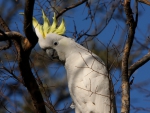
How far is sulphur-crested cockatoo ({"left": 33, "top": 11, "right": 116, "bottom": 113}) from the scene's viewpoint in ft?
9.56

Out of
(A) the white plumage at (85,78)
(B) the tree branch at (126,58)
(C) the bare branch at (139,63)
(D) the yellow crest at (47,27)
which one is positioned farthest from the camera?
(D) the yellow crest at (47,27)

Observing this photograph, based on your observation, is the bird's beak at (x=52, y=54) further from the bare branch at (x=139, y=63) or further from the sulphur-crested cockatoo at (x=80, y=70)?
the bare branch at (x=139, y=63)

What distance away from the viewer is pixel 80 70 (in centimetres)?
302

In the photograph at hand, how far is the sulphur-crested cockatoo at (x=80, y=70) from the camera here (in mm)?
2915

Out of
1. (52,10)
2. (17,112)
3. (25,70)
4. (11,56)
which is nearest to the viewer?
(25,70)

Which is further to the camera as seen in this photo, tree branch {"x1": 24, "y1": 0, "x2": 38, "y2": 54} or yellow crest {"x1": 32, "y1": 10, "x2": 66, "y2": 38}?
yellow crest {"x1": 32, "y1": 10, "x2": 66, "y2": 38}

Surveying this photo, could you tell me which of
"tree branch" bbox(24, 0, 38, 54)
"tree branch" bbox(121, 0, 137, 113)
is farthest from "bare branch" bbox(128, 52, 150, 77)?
"tree branch" bbox(24, 0, 38, 54)

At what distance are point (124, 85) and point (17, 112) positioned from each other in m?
0.83

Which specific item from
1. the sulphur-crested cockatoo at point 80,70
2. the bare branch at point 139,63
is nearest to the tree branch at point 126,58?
the bare branch at point 139,63

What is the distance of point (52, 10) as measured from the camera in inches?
130

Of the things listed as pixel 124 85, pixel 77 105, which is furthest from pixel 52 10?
pixel 124 85

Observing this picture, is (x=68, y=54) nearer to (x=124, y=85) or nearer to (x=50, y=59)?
(x=50, y=59)

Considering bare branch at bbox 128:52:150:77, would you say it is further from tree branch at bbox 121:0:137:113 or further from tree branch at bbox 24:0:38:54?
tree branch at bbox 24:0:38:54

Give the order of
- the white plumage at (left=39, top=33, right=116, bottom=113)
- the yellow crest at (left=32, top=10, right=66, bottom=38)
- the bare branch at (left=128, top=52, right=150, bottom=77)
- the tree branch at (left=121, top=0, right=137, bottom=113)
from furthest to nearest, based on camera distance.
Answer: the yellow crest at (left=32, top=10, right=66, bottom=38), the white plumage at (left=39, top=33, right=116, bottom=113), the bare branch at (left=128, top=52, right=150, bottom=77), the tree branch at (left=121, top=0, right=137, bottom=113)
